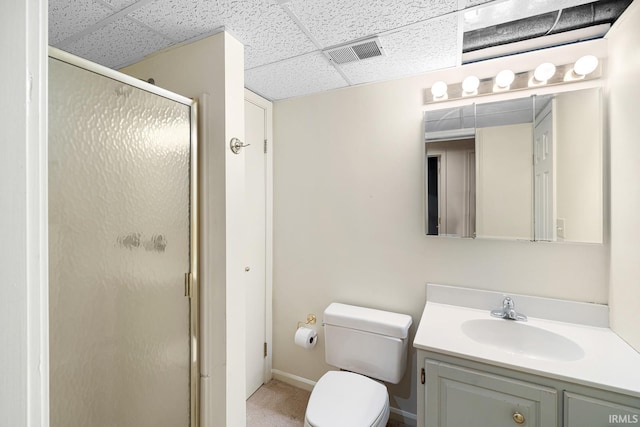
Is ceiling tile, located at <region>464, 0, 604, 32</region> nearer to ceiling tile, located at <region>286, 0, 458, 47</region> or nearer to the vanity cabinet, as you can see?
ceiling tile, located at <region>286, 0, 458, 47</region>

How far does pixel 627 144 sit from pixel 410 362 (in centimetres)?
151

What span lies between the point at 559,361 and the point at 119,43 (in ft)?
8.13

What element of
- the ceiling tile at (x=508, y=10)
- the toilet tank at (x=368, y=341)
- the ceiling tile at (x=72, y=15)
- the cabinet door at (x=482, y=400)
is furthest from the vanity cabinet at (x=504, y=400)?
the ceiling tile at (x=72, y=15)

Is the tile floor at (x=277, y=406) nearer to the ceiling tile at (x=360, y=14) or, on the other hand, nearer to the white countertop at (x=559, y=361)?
the white countertop at (x=559, y=361)

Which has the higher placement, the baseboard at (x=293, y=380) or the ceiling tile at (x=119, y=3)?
the ceiling tile at (x=119, y=3)

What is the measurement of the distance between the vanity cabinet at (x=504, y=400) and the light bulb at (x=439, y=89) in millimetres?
1375

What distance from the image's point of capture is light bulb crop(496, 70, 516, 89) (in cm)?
148

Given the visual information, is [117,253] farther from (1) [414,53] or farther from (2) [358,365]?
(1) [414,53]

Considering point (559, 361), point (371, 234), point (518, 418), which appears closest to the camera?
point (518, 418)

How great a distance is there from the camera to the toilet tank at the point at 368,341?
160cm

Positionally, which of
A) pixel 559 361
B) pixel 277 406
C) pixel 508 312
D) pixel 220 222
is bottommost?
pixel 277 406

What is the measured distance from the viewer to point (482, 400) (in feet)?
3.80

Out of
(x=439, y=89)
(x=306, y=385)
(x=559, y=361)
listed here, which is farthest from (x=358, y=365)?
(x=439, y=89)
